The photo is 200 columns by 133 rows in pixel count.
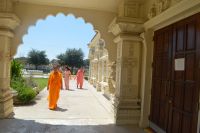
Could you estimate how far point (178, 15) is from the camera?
524 cm

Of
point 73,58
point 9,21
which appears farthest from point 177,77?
point 73,58

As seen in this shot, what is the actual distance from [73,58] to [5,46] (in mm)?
44484

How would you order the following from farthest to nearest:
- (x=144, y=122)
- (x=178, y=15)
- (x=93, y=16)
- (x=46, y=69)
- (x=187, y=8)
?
(x=46, y=69) → (x=93, y=16) → (x=144, y=122) → (x=178, y=15) → (x=187, y=8)

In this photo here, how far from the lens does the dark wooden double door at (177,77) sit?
463 centimetres

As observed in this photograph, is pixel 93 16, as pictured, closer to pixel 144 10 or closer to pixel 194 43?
pixel 144 10

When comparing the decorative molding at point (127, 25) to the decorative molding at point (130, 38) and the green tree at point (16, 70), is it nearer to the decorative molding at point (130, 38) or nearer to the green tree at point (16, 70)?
the decorative molding at point (130, 38)

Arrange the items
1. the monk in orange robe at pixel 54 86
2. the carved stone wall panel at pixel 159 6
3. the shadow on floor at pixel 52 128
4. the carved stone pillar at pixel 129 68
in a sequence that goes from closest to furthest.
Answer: the carved stone wall panel at pixel 159 6
the shadow on floor at pixel 52 128
the carved stone pillar at pixel 129 68
the monk in orange robe at pixel 54 86

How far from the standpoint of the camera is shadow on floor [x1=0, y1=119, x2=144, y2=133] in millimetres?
6391

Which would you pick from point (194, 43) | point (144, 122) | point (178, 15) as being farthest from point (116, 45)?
point (194, 43)

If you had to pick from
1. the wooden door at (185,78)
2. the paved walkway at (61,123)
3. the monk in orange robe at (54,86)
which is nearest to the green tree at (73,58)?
the monk in orange robe at (54,86)

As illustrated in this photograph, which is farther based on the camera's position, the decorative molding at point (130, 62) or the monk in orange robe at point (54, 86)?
the monk in orange robe at point (54, 86)

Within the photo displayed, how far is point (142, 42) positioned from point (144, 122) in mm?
2047

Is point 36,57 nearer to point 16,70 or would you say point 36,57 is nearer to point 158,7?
point 16,70

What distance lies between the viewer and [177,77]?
209 inches
